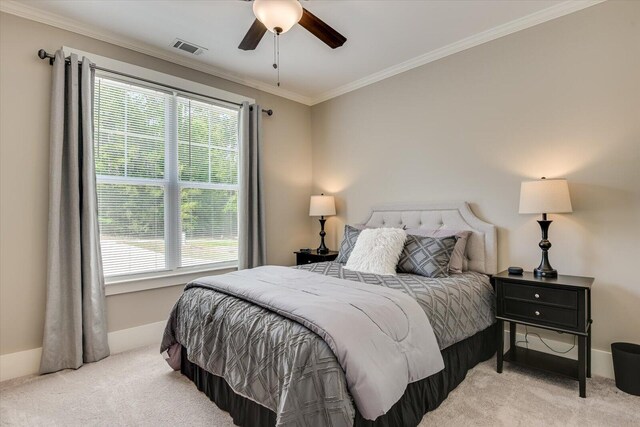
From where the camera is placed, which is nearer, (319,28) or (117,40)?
(319,28)

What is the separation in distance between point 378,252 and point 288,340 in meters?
1.47

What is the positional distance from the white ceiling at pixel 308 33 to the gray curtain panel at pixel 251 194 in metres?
0.59

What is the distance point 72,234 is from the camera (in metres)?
2.71

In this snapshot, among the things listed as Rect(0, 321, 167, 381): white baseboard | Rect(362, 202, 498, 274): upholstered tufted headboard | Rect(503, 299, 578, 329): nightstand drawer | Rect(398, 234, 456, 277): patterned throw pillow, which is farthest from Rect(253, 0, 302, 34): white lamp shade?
Rect(0, 321, 167, 381): white baseboard

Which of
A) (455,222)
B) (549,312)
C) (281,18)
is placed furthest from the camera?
(455,222)

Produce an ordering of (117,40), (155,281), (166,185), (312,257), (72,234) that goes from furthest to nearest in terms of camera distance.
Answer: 1. (312,257)
2. (166,185)
3. (155,281)
4. (117,40)
5. (72,234)

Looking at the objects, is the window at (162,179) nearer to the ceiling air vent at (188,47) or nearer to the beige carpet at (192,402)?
the ceiling air vent at (188,47)

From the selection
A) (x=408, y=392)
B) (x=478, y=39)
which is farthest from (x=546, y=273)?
(x=478, y=39)

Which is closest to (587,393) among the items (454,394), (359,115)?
(454,394)

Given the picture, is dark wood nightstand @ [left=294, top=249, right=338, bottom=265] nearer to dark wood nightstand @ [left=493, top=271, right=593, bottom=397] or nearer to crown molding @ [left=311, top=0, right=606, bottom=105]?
dark wood nightstand @ [left=493, top=271, right=593, bottom=397]

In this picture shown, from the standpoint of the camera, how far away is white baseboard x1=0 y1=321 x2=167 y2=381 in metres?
2.52

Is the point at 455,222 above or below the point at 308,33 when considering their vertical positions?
below

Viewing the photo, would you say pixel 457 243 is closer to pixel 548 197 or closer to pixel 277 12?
pixel 548 197

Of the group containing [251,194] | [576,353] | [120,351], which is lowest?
[120,351]
